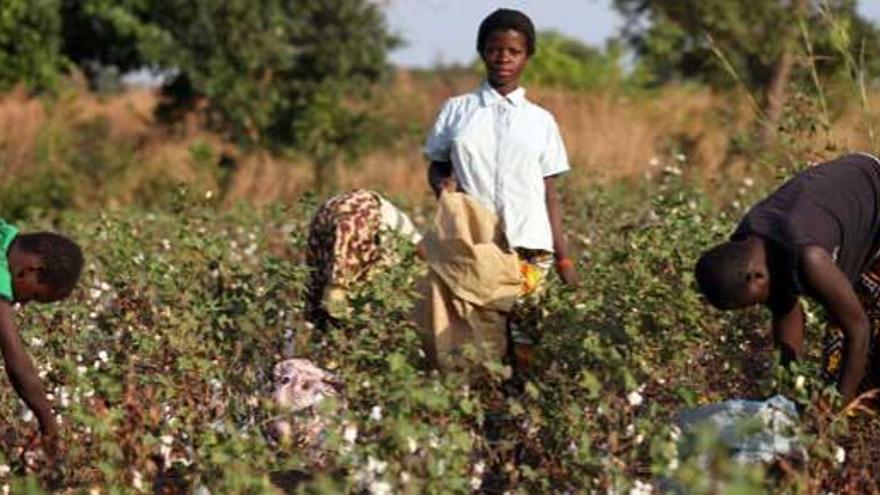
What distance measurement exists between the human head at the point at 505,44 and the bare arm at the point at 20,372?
1963 millimetres

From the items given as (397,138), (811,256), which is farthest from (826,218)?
(397,138)

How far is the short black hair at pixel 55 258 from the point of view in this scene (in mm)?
5426

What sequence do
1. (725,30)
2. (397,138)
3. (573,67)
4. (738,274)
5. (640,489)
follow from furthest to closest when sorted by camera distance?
(573,67) < (397,138) < (725,30) < (738,274) < (640,489)

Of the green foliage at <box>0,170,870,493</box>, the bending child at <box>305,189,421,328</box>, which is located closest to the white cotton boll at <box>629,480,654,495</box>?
the green foliage at <box>0,170,870,493</box>

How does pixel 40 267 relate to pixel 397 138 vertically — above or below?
above

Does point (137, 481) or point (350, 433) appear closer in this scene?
point (350, 433)

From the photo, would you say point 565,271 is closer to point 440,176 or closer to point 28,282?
point 440,176

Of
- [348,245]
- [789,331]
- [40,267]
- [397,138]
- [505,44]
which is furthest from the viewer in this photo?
[397,138]

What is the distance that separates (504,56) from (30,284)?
1.87 metres

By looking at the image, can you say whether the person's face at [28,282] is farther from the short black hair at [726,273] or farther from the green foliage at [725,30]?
the green foliage at [725,30]

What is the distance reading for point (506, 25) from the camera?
6.55 m

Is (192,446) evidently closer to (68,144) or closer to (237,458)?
(237,458)

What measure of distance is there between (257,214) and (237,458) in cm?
748

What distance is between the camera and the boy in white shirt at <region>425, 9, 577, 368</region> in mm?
6543
